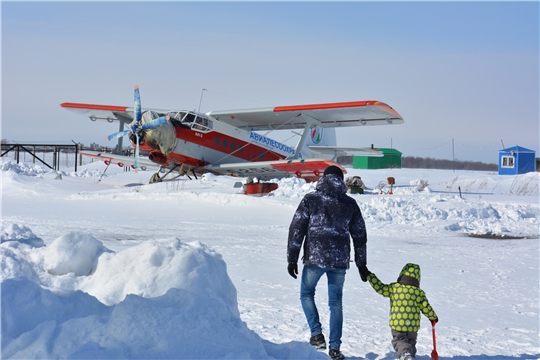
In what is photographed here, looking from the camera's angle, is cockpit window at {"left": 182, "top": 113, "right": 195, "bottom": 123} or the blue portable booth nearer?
cockpit window at {"left": 182, "top": 113, "right": 195, "bottom": 123}

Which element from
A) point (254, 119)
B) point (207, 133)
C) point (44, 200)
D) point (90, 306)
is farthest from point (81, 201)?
point (90, 306)

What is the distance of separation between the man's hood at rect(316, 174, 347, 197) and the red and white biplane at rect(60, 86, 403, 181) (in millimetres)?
13371

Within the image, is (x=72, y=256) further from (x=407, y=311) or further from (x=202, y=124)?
(x=202, y=124)

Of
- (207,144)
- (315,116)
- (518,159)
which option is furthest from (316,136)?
(518,159)

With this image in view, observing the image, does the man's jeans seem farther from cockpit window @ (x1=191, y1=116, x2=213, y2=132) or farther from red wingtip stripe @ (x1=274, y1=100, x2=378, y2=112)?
cockpit window @ (x1=191, y1=116, x2=213, y2=132)

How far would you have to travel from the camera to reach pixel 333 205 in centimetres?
470

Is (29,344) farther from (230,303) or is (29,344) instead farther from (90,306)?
(230,303)

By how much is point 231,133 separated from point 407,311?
1818cm

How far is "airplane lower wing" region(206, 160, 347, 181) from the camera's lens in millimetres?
19562

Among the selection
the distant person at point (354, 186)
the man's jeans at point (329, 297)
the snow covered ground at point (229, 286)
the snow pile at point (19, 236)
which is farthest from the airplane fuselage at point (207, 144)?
the man's jeans at point (329, 297)

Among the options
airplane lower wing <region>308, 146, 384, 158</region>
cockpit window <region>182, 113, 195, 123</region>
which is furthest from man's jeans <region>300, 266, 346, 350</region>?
airplane lower wing <region>308, 146, 384, 158</region>

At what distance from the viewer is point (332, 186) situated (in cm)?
473

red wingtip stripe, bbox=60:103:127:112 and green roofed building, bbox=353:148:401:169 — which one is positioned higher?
red wingtip stripe, bbox=60:103:127:112

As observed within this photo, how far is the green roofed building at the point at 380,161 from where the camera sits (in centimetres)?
4834
